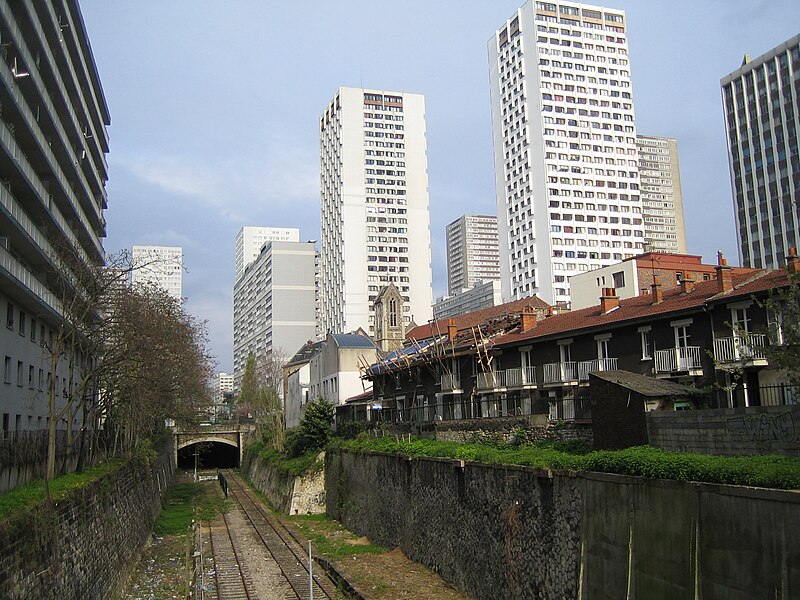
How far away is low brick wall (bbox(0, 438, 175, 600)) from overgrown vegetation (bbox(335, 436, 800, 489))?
42.1 feet

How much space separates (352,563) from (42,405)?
74.4 feet

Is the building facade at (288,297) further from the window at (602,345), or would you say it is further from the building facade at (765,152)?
the window at (602,345)

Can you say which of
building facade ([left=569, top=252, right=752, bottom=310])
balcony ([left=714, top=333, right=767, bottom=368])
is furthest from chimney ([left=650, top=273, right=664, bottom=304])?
building facade ([left=569, top=252, right=752, bottom=310])

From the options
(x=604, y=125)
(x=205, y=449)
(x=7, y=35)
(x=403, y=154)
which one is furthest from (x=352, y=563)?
(x=403, y=154)

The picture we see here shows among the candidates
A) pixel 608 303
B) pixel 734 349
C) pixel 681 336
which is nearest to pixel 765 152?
pixel 608 303

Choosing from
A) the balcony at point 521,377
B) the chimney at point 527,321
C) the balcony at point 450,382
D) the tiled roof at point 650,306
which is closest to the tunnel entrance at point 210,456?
the balcony at point 450,382

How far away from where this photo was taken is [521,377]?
37.8m

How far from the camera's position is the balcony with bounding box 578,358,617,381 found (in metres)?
33.1

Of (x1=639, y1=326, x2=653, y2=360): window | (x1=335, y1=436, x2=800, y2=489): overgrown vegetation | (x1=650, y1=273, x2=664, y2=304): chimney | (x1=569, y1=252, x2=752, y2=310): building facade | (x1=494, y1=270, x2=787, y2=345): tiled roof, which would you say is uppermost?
(x1=569, y1=252, x2=752, y2=310): building facade

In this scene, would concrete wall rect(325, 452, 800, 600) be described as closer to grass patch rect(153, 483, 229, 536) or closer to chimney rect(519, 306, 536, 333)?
chimney rect(519, 306, 536, 333)

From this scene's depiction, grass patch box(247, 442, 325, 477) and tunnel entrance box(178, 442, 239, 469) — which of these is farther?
tunnel entrance box(178, 442, 239, 469)

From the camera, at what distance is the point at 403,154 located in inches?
5901

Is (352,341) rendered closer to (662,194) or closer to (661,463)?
(661,463)

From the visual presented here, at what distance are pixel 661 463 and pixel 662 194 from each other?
618ft
